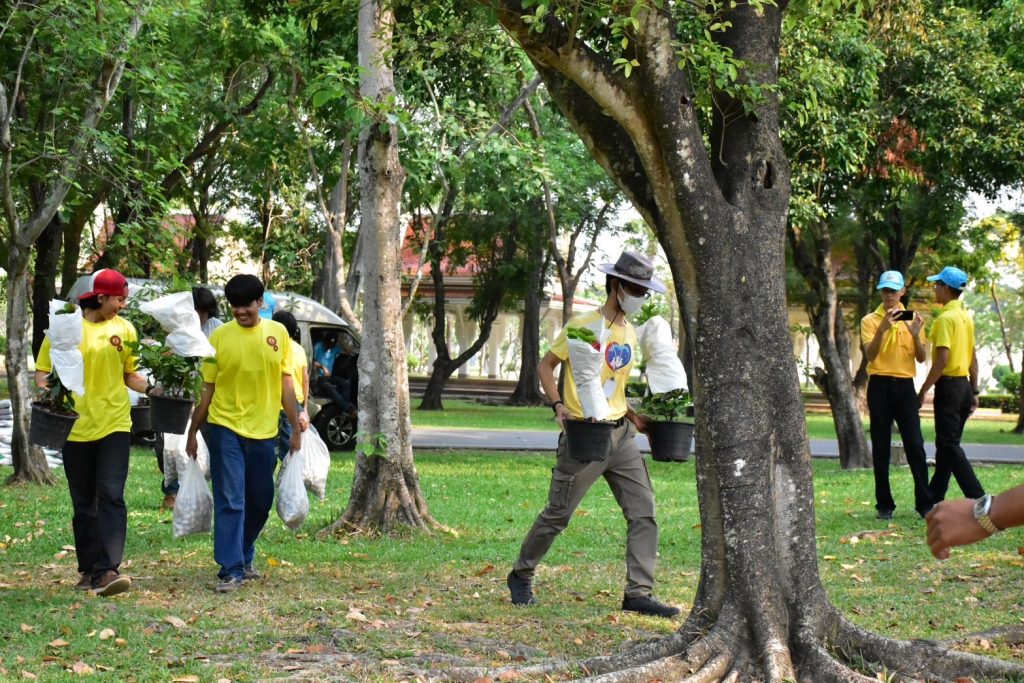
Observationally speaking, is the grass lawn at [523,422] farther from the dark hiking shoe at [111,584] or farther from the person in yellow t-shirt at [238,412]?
the dark hiking shoe at [111,584]

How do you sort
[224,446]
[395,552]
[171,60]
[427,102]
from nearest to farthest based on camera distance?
[224,446], [395,552], [427,102], [171,60]

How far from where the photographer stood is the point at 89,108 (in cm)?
1365

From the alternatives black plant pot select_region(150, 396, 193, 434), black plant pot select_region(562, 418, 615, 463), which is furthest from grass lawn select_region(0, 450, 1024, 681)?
black plant pot select_region(150, 396, 193, 434)

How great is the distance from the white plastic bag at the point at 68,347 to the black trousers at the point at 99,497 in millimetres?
390

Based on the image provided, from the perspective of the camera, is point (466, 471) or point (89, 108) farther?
point (466, 471)

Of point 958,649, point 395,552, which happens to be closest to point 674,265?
point 958,649

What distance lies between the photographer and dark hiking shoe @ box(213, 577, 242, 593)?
7.57m

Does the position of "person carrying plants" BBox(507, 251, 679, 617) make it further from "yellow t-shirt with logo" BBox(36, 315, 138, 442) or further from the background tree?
the background tree

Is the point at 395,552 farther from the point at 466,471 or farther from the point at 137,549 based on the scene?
the point at 466,471

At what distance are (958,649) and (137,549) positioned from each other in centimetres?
584

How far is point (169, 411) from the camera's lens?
791 cm

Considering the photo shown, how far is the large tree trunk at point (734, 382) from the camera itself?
17.9 feet

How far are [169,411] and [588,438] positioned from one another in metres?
2.80

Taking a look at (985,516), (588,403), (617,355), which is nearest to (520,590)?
(588,403)
